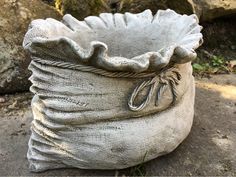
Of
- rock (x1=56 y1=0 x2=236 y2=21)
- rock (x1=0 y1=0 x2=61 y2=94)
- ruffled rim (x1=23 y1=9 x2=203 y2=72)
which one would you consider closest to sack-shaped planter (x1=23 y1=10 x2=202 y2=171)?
ruffled rim (x1=23 y1=9 x2=203 y2=72)

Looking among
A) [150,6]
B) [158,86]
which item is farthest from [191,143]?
[150,6]

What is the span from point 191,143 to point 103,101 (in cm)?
78

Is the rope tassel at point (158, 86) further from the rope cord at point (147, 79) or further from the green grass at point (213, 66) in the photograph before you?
the green grass at point (213, 66)

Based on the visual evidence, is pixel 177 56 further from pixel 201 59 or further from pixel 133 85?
pixel 201 59

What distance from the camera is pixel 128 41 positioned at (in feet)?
9.99

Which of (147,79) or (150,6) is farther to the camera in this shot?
(150,6)

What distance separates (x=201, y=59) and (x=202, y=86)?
Result: 66 cm

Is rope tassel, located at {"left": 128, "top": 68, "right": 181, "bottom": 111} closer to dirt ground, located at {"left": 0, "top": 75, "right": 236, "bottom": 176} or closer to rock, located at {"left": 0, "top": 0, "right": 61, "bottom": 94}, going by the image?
dirt ground, located at {"left": 0, "top": 75, "right": 236, "bottom": 176}

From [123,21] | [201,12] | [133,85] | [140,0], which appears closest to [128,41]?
[123,21]

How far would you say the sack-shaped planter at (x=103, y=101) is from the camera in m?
2.33

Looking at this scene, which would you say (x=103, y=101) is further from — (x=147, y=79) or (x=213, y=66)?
(x=213, y=66)

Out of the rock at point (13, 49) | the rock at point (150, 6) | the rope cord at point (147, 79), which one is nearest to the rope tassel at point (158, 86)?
the rope cord at point (147, 79)

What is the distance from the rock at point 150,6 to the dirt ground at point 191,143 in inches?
34.9

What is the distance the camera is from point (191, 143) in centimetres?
291
